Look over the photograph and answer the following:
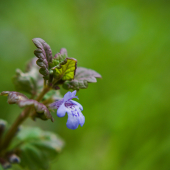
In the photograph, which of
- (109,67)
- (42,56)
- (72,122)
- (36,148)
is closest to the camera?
(72,122)

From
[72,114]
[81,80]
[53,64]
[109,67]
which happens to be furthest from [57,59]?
[109,67]

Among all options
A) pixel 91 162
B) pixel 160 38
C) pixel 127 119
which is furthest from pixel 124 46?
pixel 91 162

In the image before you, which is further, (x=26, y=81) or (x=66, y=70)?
(x=26, y=81)

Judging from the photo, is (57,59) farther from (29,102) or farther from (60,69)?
(29,102)

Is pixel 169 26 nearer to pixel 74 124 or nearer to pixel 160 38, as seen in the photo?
pixel 160 38

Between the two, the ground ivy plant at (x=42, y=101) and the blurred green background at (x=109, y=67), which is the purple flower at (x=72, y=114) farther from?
the blurred green background at (x=109, y=67)

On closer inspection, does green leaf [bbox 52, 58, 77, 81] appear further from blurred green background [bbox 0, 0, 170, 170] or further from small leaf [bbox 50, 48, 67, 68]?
blurred green background [bbox 0, 0, 170, 170]
